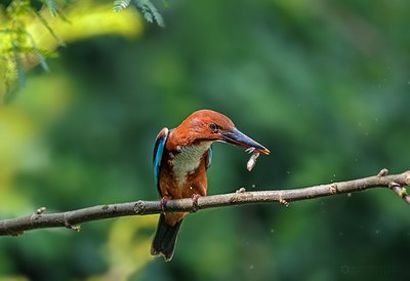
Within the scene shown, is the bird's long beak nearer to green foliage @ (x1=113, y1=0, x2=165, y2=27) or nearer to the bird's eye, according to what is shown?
the bird's eye

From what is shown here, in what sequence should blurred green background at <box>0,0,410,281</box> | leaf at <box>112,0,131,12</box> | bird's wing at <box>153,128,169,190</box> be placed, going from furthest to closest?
blurred green background at <box>0,0,410,281</box> → bird's wing at <box>153,128,169,190</box> → leaf at <box>112,0,131,12</box>

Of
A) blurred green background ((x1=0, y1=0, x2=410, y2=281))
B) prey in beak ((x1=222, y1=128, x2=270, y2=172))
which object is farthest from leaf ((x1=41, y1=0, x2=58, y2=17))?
blurred green background ((x1=0, y1=0, x2=410, y2=281))

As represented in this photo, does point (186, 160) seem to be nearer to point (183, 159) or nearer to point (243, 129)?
point (183, 159)

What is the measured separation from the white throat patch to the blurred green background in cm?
262

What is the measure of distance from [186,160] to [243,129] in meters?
4.10

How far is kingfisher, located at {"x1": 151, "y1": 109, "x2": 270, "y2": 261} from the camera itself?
409 centimetres

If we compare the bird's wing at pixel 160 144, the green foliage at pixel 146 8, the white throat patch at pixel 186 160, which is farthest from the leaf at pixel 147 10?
the bird's wing at pixel 160 144

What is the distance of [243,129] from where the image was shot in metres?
8.55

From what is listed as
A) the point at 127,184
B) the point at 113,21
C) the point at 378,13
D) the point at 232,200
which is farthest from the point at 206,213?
the point at 232,200

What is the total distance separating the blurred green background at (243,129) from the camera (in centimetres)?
805

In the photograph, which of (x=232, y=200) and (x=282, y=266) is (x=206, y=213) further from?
(x=232, y=200)

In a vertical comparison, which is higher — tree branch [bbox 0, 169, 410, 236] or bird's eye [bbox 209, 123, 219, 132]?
tree branch [bbox 0, 169, 410, 236]

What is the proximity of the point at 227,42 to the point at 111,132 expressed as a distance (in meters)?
1.20

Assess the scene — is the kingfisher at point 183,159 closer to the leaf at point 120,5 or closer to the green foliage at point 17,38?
the green foliage at point 17,38
